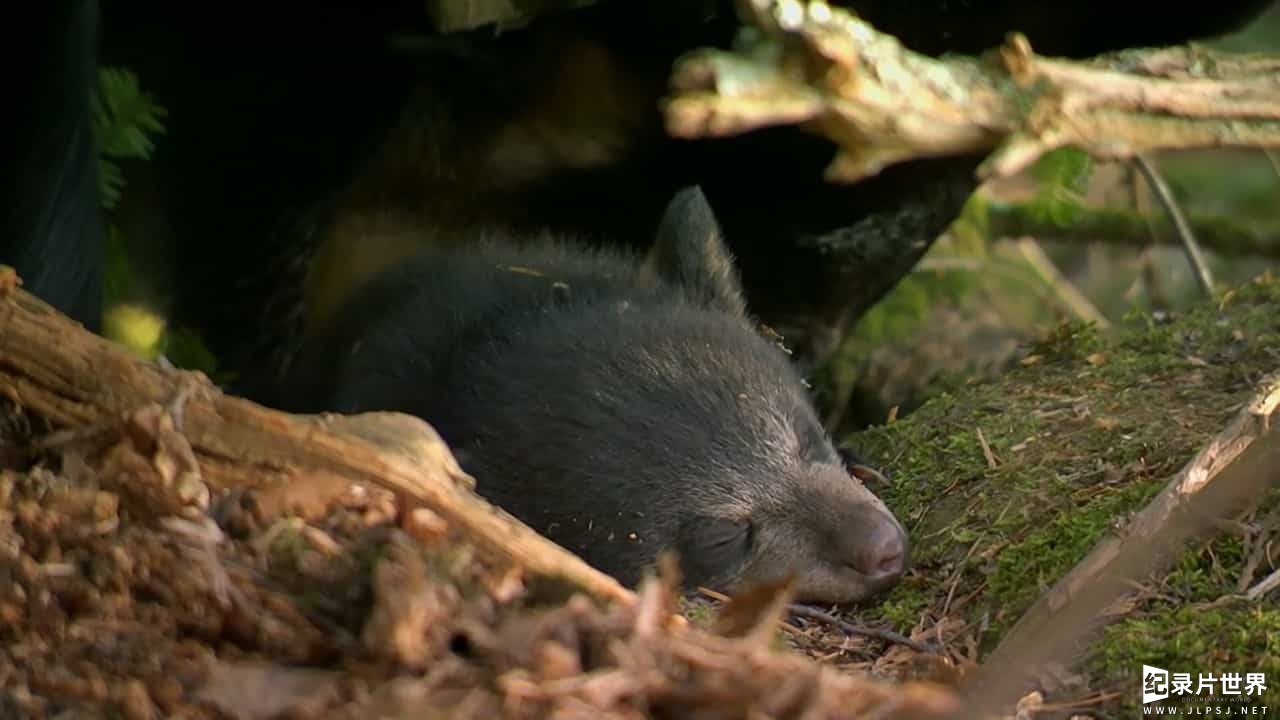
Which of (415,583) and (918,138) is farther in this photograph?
(918,138)

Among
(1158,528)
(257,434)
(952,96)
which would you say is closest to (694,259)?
(952,96)

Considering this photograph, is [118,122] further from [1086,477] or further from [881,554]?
[1086,477]

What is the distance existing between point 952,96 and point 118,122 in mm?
2728

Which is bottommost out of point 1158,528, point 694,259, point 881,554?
point 881,554

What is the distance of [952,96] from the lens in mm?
3752

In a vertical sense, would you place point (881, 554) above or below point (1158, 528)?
below

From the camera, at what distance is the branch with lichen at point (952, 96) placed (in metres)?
3.37

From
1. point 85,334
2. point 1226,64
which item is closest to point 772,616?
point 85,334

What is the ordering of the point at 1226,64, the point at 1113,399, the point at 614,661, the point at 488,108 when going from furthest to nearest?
the point at 488,108 → the point at 1226,64 → the point at 1113,399 → the point at 614,661

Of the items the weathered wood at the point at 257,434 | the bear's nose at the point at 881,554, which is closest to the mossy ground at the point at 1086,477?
the bear's nose at the point at 881,554

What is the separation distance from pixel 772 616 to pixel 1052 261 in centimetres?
773

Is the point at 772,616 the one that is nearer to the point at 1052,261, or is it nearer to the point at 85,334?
the point at 85,334

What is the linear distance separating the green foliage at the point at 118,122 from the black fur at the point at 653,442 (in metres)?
1.73

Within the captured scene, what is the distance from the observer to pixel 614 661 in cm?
176
